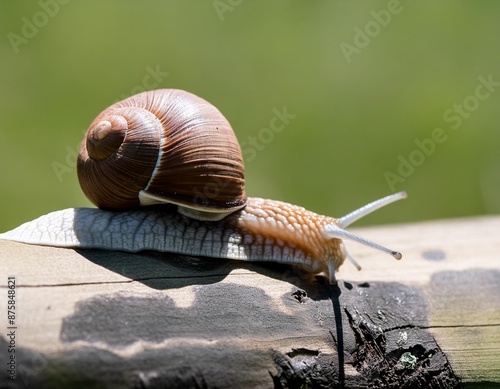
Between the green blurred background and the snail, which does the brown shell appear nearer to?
the snail

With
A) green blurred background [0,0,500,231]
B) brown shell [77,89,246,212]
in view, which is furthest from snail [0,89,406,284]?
green blurred background [0,0,500,231]

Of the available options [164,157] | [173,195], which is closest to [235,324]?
[173,195]

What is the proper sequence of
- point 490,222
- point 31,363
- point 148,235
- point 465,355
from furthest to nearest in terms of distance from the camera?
point 490,222 → point 148,235 → point 465,355 → point 31,363

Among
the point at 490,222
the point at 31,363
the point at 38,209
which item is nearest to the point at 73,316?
the point at 31,363

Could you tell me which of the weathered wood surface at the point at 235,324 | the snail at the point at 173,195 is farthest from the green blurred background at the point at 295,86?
the weathered wood surface at the point at 235,324

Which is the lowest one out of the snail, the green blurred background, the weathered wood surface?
the weathered wood surface

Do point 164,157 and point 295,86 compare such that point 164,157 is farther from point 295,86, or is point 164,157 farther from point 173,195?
point 295,86

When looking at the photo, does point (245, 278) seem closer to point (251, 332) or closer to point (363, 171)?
point (251, 332)
